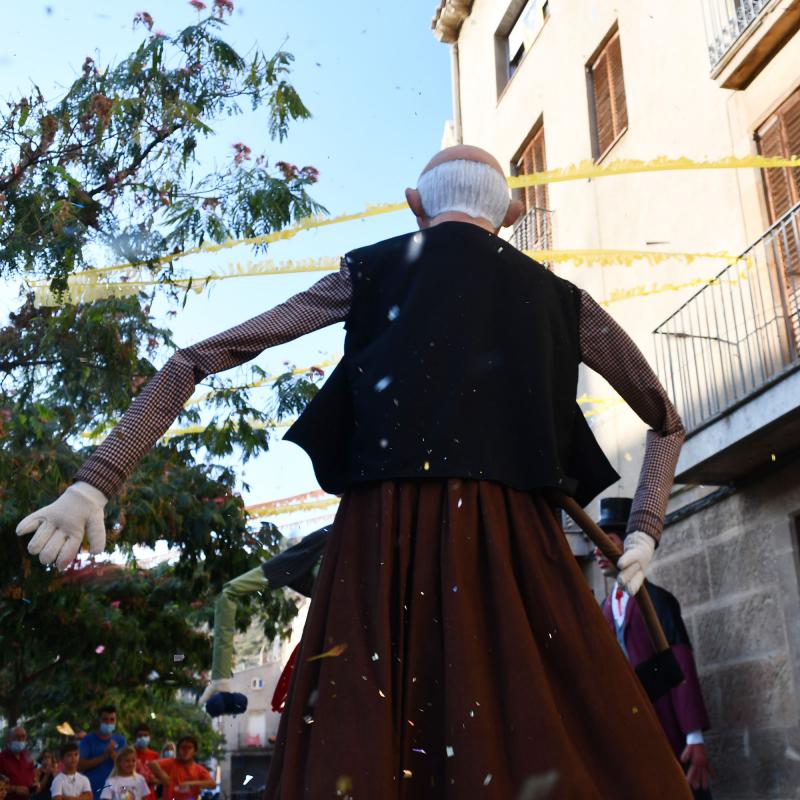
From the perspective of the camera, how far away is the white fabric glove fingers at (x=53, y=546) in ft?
6.51

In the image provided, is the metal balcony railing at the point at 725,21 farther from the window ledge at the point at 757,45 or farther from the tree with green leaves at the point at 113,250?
the tree with green leaves at the point at 113,250

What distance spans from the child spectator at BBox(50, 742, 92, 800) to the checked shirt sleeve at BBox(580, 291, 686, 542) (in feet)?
31.2

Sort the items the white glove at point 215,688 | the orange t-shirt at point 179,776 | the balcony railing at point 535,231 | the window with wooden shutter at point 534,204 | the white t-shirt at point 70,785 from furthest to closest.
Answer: the window with wooden shutter at point 534,204, the balcony railing at point 535,231, the orange t-shirt at point 179,776, the white t-shirt at point 70,785, the white glove at point 215,688

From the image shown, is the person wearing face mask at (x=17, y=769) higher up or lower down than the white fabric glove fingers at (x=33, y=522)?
lower down

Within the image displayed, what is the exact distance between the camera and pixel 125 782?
10914 millimetres

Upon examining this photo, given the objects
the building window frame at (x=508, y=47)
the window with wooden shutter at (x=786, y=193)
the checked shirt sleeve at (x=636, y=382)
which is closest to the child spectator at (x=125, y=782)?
the window with wooden shutter at (x=786, y=193)

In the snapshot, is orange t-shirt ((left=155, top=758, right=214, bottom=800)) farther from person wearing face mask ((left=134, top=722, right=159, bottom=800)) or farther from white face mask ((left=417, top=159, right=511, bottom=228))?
white face mask ((left=417, top=159, right=511, bottom=228))

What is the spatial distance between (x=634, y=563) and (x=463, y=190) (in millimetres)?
941

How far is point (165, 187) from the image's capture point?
8.78 meters

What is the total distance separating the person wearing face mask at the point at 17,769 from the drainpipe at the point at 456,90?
11.5 metres

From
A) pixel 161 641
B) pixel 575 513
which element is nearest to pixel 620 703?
pixel 575 513

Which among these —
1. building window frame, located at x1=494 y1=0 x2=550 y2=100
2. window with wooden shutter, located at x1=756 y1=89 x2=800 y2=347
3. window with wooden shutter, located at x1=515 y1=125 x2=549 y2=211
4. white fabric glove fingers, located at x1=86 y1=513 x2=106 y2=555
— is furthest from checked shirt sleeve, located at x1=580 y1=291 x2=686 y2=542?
building window frame, located at x1=494 y1=0 x2=550 y2=100

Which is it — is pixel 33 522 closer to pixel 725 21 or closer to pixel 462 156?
pixel 462 156

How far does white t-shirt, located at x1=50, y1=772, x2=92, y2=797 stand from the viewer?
1060 cm
